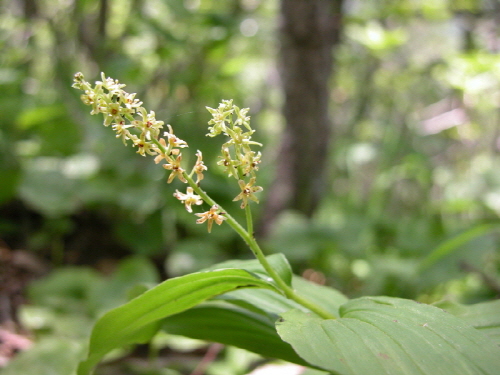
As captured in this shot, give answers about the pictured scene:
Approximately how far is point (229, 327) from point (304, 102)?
1.96 meters

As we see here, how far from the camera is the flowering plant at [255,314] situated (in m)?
0.61

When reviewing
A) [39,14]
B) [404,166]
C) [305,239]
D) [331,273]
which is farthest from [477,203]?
[39,14]

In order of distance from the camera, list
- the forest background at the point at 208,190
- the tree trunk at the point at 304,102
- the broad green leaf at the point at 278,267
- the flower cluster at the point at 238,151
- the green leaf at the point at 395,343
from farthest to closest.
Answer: the tree trunk at the point at 304,102, the forest background at the point at 208,190, the broad green leaf at the point at 278,267, the flower cluster at the point at 238,151, the green leaf at the point at 395,343

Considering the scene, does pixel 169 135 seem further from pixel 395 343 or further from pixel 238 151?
pixel 395 343

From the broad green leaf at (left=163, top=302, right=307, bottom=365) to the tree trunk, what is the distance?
6.21 ft

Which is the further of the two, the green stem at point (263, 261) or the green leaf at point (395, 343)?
the green stem at point (263, 261)

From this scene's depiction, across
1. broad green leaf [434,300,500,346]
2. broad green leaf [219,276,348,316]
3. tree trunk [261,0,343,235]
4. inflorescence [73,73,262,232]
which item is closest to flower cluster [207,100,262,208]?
inflorescence [73,73,262,232]

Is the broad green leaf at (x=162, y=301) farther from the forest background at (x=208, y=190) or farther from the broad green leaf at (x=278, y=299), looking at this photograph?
the forest background at (x=208, y=190)

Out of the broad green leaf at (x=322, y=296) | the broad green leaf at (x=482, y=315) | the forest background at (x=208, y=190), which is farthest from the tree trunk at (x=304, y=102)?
the broad green leaf at (x=482, y=315)

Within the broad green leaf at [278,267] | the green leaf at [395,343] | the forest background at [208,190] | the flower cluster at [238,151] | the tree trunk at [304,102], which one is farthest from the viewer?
the tree trunk at [304,102]

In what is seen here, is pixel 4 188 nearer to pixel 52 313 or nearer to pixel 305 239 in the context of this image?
pixel 52 313

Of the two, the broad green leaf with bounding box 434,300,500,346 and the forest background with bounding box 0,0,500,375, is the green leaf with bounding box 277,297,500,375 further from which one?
the forest background with bounding box 0,0,500,375

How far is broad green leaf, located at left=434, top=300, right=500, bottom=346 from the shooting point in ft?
2.63

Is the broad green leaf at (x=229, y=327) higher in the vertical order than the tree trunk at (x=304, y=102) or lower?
lower
